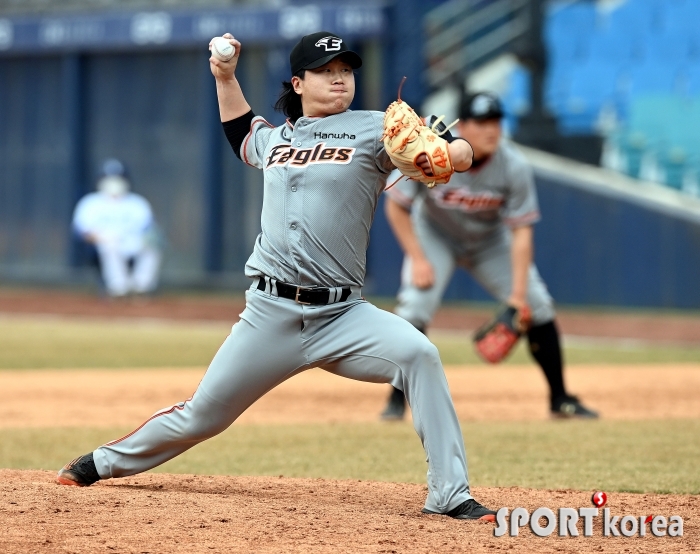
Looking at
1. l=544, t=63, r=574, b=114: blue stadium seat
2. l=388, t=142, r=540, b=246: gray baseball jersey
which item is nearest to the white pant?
l=544, t=63, r=574, b=114: blue stadium seat

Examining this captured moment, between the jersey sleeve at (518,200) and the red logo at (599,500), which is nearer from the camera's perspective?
the red logo at (599,500)

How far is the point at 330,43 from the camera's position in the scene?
4168mm

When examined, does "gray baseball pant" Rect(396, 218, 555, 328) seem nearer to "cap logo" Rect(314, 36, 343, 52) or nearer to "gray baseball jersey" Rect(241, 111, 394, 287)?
"gray baseball jersey" Rect(241, 111, 394, 287)

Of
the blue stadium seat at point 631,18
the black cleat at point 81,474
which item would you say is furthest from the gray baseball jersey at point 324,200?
the blue stadium seat at point 631,18

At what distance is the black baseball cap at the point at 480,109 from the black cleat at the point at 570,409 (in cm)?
189

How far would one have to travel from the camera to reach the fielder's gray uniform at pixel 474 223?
7.05m

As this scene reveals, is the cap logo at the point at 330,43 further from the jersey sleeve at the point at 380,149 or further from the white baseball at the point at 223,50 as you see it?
the white baseball at the point at 223,50

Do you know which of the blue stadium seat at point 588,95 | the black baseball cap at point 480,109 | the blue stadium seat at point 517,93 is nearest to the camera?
the black baseball cap at point 480,109

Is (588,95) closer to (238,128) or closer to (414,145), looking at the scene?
(238,128)

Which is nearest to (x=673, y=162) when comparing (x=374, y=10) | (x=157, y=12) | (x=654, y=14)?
(x=654, y=14)

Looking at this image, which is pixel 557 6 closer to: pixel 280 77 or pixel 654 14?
pixel 654 14

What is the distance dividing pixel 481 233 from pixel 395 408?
123 cm

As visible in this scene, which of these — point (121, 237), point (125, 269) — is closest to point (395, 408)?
point (121, 237)

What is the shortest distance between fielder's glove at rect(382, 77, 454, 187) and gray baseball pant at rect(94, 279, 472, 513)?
22.0 inches
